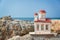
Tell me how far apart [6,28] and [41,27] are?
1.07 metres

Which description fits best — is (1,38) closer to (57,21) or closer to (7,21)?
(7,21)

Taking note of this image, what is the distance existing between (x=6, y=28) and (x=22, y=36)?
59 cm

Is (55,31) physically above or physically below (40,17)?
below

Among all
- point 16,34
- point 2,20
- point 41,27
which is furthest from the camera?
point 2,20

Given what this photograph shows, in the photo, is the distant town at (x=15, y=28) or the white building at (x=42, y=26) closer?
the white building at (x=42, y=26)

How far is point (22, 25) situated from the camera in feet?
19.8

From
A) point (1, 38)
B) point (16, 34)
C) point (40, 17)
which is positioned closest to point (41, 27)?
point (40, 17)

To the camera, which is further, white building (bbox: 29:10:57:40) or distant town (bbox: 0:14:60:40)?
distant town (bbox: 0:14:60:40)

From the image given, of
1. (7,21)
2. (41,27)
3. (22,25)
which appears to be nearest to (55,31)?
(41,27)

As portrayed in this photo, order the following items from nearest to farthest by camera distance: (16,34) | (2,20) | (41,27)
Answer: (41,27)
(16,34)
(2,20)

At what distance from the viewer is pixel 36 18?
5375 mm

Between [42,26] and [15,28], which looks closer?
[42,26]

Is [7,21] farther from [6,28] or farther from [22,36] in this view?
[22,36]

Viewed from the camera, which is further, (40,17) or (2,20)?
(2,20)
